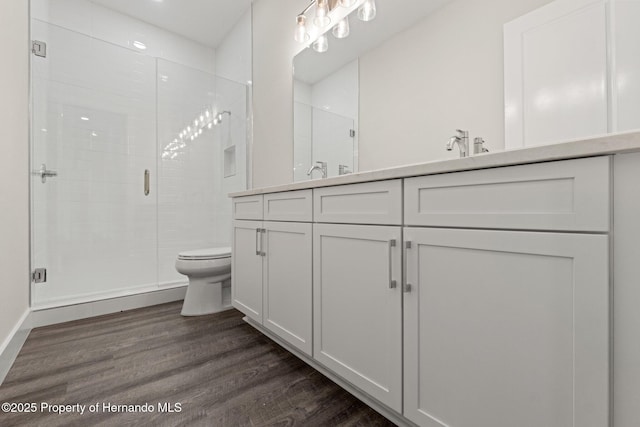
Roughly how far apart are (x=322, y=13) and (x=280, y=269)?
1.69 meters

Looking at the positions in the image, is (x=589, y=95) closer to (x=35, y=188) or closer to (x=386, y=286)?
(x=386, y=286)

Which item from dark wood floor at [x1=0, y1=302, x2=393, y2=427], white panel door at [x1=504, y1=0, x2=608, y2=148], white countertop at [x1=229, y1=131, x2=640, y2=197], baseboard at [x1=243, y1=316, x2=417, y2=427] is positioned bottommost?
dark wood floor at [x1=0, y1=302, x2=393, y2=427]

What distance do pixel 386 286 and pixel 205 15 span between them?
3.21 meters

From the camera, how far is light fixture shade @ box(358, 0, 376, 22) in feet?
5.12

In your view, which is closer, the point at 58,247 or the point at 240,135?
the point at 58,247

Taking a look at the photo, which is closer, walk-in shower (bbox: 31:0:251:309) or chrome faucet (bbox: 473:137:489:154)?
chrome faucet (bbox: 473:137:489:154)

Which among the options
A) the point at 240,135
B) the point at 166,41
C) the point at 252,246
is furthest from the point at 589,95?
the point at 166,41

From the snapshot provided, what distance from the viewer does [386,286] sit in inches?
36.0

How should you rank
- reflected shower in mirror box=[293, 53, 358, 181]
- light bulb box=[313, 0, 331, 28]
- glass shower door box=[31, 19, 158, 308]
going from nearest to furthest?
reflected shower in mirror box=[293, 53, 358, 181]
light bulb box=[313, 0, 331, 28]
glass shower door box=[31, 19, 158, 308]

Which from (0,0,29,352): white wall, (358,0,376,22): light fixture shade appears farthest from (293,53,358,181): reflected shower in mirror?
(0,0,29,352): white wall

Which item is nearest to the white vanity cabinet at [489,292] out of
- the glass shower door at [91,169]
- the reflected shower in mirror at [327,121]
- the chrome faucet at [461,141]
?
the chrome faucet at [461,141]

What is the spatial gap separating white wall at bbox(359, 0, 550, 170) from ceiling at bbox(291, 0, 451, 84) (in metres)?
0.05

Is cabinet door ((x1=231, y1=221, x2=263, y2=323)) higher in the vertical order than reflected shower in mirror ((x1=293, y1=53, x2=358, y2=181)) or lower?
lower

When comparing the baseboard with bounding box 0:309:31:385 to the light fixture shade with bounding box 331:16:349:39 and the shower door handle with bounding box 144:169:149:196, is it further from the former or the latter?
the light fixture shade with bounding box 331:16:349:39
